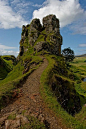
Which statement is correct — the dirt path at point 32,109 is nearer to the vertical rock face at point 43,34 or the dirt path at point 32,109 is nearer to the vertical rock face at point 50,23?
the vertical rock face at point 43,34

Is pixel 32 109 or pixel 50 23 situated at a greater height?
pixel 50 23

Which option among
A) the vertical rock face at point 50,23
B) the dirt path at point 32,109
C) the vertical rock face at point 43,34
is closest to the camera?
the dirt path at point 32,109

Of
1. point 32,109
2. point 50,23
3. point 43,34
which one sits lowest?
point 32,109

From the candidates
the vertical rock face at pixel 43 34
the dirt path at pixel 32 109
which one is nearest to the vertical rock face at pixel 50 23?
the vertical rock face at pixel 43 34

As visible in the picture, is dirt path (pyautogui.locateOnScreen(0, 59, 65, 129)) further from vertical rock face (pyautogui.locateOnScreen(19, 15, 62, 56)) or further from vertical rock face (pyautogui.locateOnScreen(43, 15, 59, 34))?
vertical rock face (pyautogui.locateOnScreen(43, 15, 59, 34))

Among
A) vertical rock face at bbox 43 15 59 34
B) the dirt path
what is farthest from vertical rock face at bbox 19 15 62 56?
the dirt path

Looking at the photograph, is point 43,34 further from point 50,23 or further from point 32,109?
point 32,109

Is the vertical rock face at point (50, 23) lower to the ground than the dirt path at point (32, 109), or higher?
higher

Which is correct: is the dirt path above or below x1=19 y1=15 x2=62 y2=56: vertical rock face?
below

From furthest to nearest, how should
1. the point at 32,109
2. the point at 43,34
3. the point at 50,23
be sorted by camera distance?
the point at 50,23 → the point at 43,34 → the point at 32,109

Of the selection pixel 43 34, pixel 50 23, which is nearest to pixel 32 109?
pixel 43 34

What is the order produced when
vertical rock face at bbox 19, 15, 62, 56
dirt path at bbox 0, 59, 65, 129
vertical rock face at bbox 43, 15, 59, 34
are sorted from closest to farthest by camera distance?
1. dirt path at bbox 0, 59, 65, 129
2. vertical rock face at bbox 19, 15, 62, 56
3. vertical rock face at bbox 43, 15, 59, 34

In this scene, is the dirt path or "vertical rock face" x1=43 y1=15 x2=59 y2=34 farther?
"vertical rock face" x1=43 y1=15 x2=59 y2=34

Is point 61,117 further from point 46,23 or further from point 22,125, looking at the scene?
point 46,23
